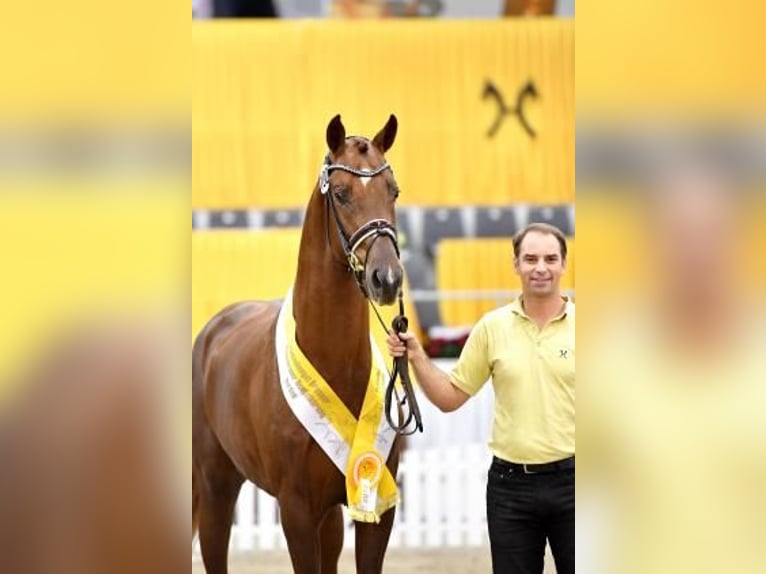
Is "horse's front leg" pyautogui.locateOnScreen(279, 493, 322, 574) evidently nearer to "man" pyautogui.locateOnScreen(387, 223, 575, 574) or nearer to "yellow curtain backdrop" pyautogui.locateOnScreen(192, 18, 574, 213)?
"man" pyautogui.locateOnScreen(387, 223, 575, 574)

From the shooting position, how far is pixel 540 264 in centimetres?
281

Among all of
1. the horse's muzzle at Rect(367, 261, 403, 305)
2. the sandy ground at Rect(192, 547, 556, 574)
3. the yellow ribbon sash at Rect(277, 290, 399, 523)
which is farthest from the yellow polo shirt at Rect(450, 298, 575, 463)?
the sandy ground at Rect(192, 547, 556, 574)

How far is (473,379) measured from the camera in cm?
295

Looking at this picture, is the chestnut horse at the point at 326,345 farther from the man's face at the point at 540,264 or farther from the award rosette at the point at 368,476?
the man's face at the point at 540,264

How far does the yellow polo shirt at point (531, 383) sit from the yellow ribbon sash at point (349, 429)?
442mm

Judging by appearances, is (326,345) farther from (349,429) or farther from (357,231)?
(357,231)

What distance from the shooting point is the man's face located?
2795 mm

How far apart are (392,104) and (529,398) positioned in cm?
855

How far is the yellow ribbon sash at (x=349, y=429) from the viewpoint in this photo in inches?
127

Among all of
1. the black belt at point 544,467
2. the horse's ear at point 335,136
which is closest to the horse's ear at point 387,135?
the horse's ear at point 335,136

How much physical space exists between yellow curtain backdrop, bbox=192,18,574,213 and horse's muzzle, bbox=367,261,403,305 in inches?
321
